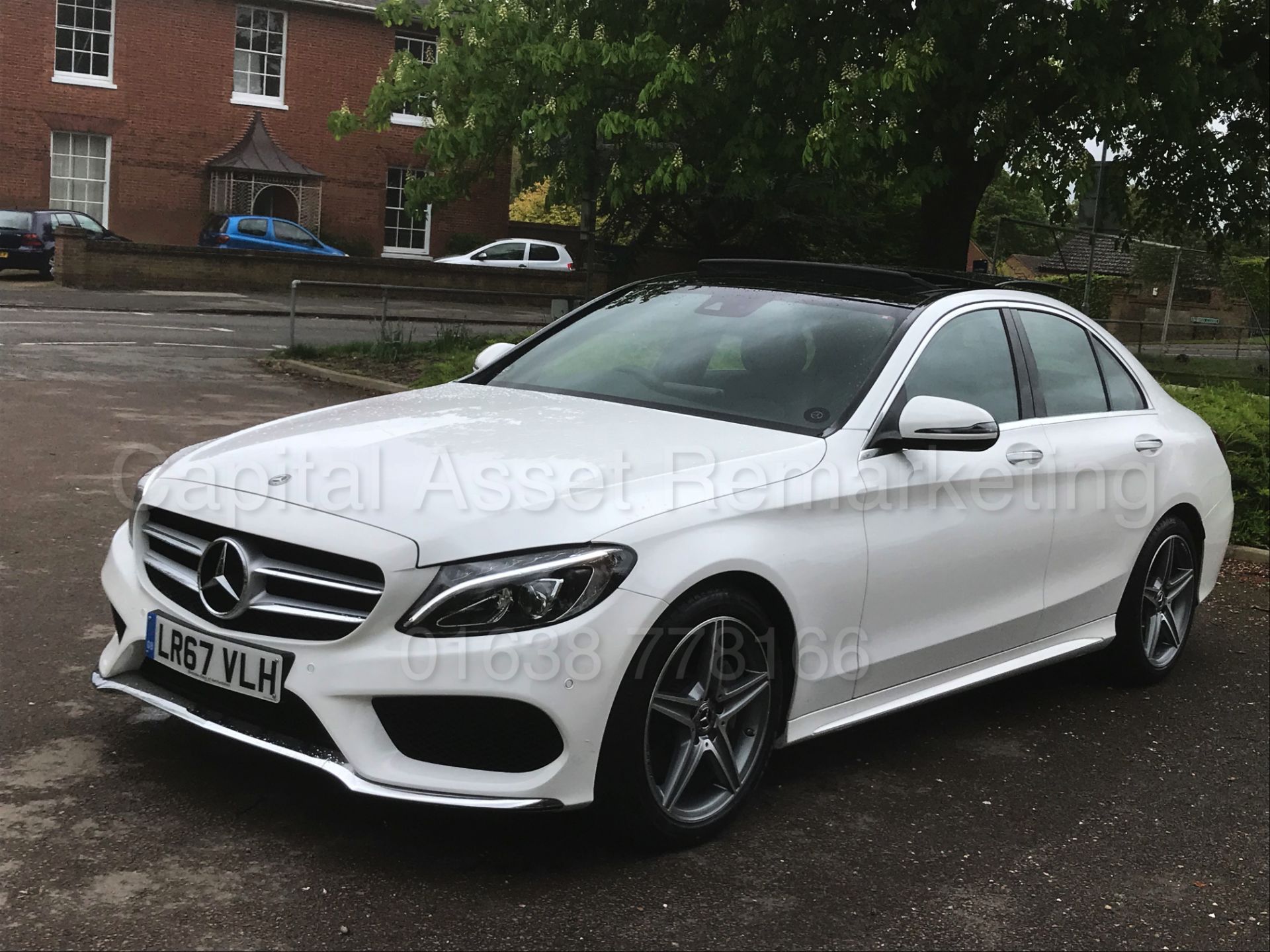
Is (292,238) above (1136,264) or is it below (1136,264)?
below

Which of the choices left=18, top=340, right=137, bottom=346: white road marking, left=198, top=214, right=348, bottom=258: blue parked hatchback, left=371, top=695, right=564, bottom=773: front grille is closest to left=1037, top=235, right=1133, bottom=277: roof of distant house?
left=18, top=340, right=137, bottom=346: white road marking

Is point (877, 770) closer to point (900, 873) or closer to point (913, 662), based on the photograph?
point (913, 662)

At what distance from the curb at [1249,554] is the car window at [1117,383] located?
3112mm

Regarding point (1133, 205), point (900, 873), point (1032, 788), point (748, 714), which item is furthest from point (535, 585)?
point (1133, 205)

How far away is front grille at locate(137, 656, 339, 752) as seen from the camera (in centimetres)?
373

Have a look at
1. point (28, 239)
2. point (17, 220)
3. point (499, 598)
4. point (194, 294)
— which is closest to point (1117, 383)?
point (499, 598)

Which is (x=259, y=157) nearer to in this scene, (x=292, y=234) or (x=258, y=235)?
(x=292, y=234)

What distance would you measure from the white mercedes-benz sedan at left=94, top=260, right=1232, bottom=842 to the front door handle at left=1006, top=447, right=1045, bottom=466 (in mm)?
12

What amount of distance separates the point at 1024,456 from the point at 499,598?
2.33m

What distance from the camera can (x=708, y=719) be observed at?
13.4ft

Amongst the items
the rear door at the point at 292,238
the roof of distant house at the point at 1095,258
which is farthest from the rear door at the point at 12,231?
the roof of distant house at the point at 1095,258

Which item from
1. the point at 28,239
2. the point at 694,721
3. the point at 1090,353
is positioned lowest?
the point at 694,721

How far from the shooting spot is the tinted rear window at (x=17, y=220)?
2922cm

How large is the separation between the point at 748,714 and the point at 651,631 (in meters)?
0.61
